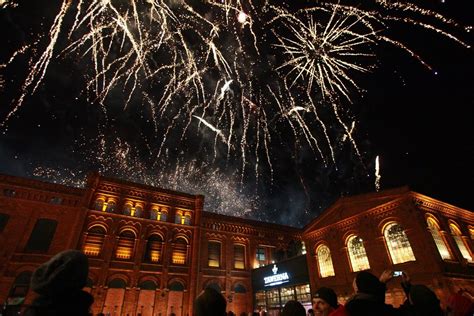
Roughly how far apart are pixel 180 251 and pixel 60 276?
25.1 metres

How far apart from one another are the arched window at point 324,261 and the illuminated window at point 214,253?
10404 millimetres

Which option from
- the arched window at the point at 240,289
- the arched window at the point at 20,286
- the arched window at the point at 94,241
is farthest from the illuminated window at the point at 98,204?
the arched window at the point at 240,289

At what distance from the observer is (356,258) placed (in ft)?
59.8

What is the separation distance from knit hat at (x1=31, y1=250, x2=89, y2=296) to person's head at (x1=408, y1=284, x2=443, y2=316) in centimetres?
386

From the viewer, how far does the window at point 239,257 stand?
2727cm

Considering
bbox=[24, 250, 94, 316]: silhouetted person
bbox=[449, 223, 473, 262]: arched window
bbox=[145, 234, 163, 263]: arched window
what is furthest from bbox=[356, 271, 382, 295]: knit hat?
bbox=[145, 234, 163, 263]: arched window

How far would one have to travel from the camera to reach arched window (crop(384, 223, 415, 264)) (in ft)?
51.9

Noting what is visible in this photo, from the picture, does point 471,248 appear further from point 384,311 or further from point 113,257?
point 113,257

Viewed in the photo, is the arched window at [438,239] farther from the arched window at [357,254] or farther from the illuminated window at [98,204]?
the illuminated window at [98,204]

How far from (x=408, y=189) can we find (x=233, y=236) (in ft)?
57.4

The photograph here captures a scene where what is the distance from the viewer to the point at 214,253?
87.8ft

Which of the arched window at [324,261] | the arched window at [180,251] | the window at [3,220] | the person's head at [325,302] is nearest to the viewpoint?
the person's head at [325,302]

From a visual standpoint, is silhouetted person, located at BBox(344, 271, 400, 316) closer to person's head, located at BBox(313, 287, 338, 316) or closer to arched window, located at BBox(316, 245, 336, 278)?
person's head, located at BBox(313, 287, 338, 316)

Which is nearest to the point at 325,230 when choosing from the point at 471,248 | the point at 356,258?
the point at 356,258
